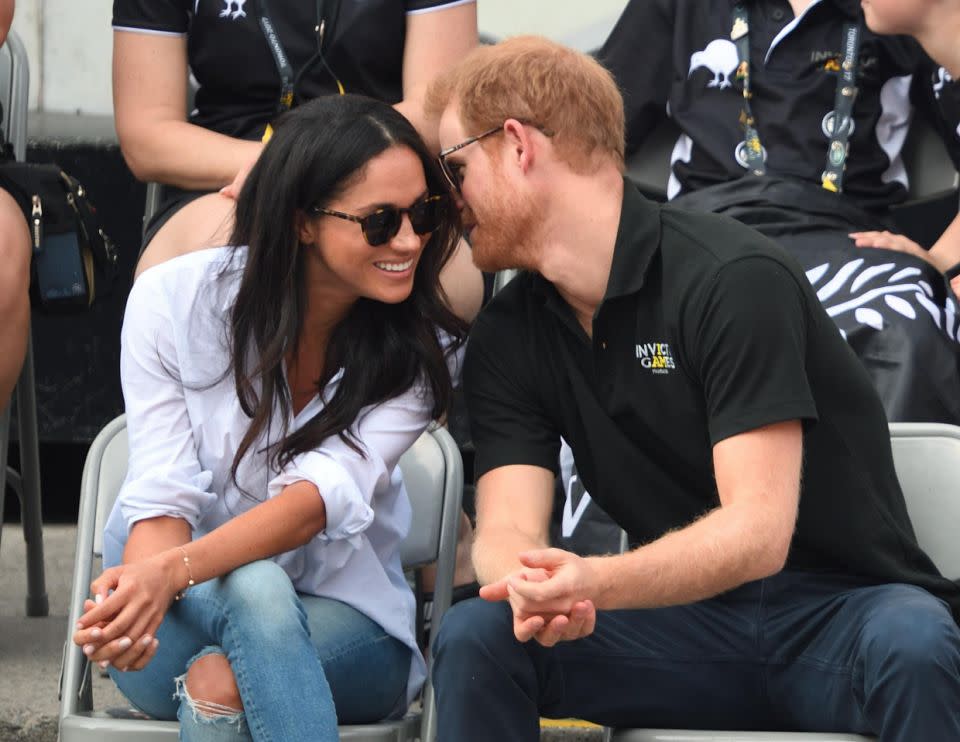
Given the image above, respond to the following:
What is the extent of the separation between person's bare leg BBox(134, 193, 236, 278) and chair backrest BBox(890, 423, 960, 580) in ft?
4.40

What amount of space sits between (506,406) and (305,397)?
0.35 m

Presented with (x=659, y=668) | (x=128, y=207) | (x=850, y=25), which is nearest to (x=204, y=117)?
(x=128, y=207)

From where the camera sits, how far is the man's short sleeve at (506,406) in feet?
8.38

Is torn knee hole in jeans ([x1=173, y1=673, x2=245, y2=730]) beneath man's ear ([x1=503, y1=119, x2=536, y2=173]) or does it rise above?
beneath

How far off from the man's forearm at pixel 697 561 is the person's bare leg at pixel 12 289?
56.8 inches

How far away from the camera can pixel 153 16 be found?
350 centimetres

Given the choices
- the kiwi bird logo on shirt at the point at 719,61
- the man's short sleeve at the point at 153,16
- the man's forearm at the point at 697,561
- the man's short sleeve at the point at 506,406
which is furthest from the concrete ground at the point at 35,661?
the kiwi bird logo on shirt at the point at 719,61

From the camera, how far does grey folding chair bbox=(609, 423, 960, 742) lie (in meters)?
2.52

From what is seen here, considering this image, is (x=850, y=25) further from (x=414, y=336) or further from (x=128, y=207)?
(x=128, y=207)

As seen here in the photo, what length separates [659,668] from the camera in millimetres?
2346

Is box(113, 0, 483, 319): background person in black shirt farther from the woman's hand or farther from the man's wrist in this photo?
the man's wrist

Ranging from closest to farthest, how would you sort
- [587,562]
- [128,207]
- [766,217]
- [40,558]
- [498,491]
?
[587,562]
[498,491]
[766,217]
[40,558]
[128,207]

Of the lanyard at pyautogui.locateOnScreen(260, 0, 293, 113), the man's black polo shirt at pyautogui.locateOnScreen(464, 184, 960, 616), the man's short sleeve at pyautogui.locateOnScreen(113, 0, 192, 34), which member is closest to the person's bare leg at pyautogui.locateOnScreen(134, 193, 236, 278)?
the lanyard at pyautogui.locateOnScreen(260, 0, 293, 113)

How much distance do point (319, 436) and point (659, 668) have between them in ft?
2.16
